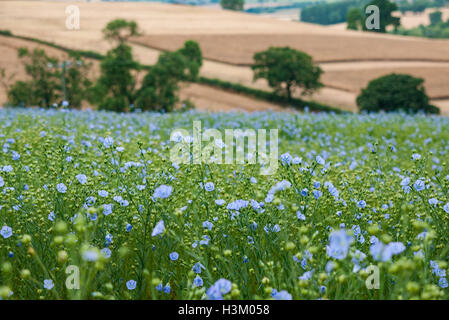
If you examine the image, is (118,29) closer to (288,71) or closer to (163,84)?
(163,84)

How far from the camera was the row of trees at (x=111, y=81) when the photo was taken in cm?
1938

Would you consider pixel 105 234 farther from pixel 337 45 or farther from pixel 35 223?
pixel 337 45

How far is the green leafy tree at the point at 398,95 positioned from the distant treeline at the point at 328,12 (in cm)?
3617

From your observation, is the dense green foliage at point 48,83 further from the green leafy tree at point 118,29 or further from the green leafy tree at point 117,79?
the green leafy tree at point 118,29

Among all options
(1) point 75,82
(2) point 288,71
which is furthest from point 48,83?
(2) point 288,71

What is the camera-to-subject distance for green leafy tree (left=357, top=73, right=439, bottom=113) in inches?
712

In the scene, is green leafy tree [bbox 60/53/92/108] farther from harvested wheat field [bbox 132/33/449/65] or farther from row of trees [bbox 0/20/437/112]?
harvested wheat field [bbox 132/33/449/65]

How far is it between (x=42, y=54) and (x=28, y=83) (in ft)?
6.43

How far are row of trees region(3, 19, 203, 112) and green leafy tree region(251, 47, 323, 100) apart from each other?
5371 mm

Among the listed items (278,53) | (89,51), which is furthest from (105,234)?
(89,51)

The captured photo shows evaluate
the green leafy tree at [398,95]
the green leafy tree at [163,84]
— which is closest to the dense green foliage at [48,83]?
the green leafy tree at [163,84]

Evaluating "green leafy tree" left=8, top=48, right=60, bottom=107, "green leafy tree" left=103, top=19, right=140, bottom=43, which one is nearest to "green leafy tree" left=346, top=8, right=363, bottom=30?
"green leafy tree" left=103, top=19, right=140, bottom=43

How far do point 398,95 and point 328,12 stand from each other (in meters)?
38.8
